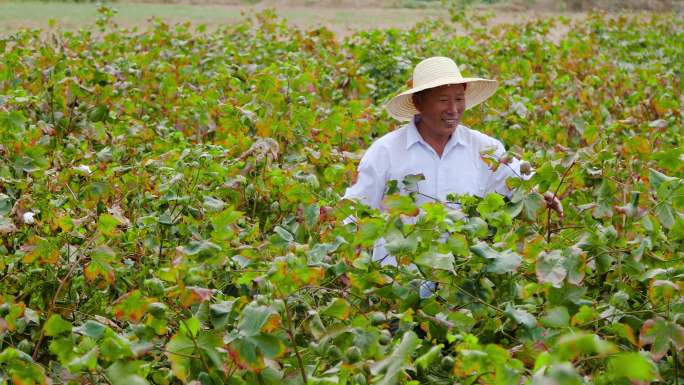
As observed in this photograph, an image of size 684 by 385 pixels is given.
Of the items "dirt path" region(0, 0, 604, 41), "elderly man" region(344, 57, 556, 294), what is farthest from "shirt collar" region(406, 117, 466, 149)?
"dirt path" region(0, 0, 604, 41)

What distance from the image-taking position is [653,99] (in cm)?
555

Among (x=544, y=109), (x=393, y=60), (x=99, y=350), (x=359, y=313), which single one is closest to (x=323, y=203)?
(x=359, y=313)

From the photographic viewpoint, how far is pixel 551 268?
2109 mm

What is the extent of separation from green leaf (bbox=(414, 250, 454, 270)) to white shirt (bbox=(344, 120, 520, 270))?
1.22 metres

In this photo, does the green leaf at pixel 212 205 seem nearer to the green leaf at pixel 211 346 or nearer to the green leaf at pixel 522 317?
the green leaf at pixel 211 346

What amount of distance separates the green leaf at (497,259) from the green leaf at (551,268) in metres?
0.04

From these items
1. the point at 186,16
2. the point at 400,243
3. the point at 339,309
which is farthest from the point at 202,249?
the point at 186,16

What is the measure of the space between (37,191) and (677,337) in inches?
82.4

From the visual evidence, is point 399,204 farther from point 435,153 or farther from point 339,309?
point 435,153

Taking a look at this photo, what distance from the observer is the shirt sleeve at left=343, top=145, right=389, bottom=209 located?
335 cm

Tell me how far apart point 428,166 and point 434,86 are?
0.26 meters

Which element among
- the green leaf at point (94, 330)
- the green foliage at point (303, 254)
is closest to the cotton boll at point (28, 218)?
the green foliage at point (303, 254)

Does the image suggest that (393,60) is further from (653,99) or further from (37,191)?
(37,191)

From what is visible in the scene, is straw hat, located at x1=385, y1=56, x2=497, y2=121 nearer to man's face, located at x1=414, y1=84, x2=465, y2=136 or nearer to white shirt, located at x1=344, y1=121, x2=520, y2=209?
man's face, located at x1=414, y1=84, x2=465, y2=136
